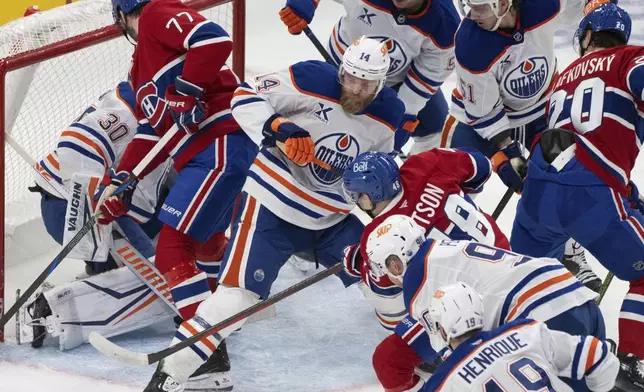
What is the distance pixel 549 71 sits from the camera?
3.99 metres

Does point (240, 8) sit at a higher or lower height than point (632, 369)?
higher

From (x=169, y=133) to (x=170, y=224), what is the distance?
12.0 inches

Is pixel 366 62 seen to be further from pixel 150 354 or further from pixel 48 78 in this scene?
pixel 48 78

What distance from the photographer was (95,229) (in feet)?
13.2

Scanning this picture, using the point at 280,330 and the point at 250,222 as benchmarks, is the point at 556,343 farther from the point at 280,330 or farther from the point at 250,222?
the point at 280,330

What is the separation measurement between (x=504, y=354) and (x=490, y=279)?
1.13 ft

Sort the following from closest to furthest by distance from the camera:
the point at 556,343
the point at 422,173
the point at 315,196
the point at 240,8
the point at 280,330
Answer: the point at 556,343 → the point at 422,173 → the point at 315,196 → the point at 280,330 → the point at 240,8

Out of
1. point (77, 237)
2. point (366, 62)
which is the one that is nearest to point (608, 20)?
point (366, 62)

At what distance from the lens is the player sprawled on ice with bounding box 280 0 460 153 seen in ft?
13.3

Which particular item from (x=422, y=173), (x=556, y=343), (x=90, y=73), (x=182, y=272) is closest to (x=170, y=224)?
(x=182, y=272)

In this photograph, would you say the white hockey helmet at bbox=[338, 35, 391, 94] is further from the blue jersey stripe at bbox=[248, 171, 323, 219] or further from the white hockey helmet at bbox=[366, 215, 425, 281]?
the white hockey helmet at bbox=[366, 215, 425, 281]

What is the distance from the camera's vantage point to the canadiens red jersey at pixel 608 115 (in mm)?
3301

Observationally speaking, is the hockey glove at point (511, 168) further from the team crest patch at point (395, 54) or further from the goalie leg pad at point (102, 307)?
the goalie leg pad at point (102, 307)

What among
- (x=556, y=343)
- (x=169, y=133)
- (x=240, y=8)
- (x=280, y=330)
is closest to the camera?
(x=556, y=343)
